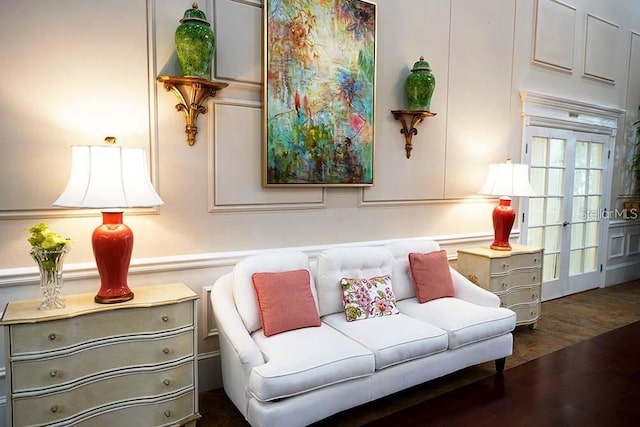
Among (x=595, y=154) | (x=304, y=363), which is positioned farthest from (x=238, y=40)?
(x=595, y=154)

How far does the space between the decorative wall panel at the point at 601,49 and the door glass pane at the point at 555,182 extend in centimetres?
124

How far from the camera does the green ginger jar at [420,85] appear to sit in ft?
10.7

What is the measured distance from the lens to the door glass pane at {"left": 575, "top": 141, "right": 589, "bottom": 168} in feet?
15.8

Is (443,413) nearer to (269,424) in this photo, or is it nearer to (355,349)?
(355,349)

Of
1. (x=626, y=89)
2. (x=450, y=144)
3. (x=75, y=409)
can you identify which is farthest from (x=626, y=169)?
(x=75, y=409)

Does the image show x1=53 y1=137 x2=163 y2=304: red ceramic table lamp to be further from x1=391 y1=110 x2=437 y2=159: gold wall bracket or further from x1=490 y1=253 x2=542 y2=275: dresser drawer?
x1=490 y1=253 x2=542 y2=275: dresser drawer

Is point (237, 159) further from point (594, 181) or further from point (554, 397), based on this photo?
point (594, 181)

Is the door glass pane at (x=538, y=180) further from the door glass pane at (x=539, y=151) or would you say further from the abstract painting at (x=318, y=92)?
the abstract painting at (x=318, y=92)

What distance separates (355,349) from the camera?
7.14ft

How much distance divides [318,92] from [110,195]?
1591 mm

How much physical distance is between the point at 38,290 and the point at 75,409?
0.68 meters

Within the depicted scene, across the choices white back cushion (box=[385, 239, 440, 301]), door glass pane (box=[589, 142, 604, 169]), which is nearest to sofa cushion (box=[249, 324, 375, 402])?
white back cushion (box=[385, 239, 440, 301])

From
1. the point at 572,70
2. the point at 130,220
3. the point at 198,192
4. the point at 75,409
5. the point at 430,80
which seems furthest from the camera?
the point at 572,70

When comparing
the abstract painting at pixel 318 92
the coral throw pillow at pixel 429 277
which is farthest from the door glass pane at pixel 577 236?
the abstract painting at pixel 318 92
